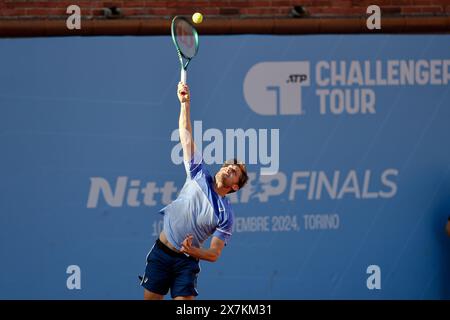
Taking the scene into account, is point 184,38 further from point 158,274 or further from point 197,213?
point 158,274

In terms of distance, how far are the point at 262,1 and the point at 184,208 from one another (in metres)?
Answer: 2.37

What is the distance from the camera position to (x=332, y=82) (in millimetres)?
12656

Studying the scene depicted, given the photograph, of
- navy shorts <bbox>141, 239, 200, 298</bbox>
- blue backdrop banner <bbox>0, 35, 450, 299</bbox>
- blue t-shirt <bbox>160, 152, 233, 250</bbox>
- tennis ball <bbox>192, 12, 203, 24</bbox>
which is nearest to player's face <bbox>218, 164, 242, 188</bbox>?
blue t-shirt <bbox>160, 152, 233, 250</bbox>

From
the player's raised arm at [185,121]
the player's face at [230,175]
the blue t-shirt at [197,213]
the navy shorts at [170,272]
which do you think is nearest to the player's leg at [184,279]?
the navy shorts at [170,272]

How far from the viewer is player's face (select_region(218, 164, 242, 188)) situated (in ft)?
36.7

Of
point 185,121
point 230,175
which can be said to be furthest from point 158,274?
point 185,121

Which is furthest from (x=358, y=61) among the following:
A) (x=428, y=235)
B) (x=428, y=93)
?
(x=428, y=235)

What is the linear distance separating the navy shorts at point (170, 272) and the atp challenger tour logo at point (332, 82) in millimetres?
1892

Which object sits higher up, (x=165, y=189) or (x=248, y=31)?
(x=248, y=31)

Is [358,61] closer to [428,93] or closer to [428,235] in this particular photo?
[428,93]

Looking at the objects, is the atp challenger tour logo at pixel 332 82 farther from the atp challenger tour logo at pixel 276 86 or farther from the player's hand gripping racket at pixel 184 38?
the player's hand gripping racket at pixel 184 38

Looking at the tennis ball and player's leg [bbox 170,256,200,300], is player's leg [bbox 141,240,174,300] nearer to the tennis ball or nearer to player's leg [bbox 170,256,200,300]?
player's leg [bbox 170,256,200,300]

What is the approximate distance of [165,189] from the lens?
1252cm

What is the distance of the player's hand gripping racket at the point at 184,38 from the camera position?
11320 millimetres
